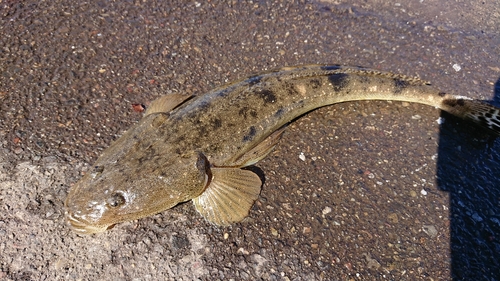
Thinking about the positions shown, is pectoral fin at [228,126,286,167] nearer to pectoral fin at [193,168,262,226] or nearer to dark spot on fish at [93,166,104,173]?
pectoral fin at [193,168,262,226]

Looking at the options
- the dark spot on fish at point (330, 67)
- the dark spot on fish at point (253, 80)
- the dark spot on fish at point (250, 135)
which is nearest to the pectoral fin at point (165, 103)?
the dark spot on fish at point (253, 80)

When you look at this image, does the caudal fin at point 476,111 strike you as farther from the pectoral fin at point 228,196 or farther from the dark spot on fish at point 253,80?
the pectoral fin at point 228,196

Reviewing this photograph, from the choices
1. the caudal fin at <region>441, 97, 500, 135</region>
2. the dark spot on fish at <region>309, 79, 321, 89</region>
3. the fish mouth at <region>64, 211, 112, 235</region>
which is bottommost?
the fish mouth at <region>64, 211, 112, 235</region>

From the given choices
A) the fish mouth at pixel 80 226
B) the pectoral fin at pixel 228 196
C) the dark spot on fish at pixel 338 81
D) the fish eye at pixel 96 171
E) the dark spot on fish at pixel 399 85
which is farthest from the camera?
the dark spot on fish at pixel 399 85

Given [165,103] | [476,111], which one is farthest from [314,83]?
[476,111]

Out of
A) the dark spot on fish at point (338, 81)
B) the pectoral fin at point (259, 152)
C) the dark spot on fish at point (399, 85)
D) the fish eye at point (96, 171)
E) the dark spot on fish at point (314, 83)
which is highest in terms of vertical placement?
the dark spot on fish at point (399, 85)

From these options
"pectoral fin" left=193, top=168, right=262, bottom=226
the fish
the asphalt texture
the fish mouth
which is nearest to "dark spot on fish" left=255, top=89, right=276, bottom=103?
the fish

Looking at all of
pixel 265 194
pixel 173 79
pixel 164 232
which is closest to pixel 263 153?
pixel 265 194
